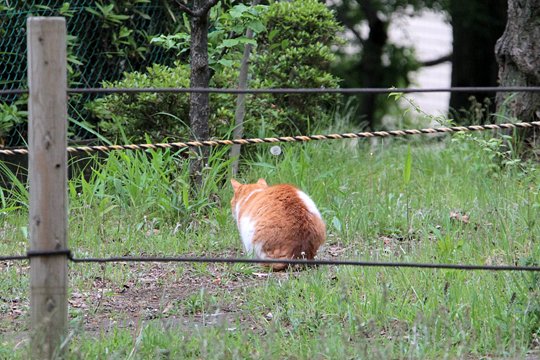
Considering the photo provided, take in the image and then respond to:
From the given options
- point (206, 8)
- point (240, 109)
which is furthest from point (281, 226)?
point (240, 109)

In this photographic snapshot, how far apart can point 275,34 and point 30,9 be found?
206 cm

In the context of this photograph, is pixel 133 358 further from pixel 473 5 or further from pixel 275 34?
pixel 473 5

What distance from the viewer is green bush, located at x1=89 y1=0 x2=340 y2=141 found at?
23.1 feet

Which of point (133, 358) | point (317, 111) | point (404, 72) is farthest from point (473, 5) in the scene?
point (133, 358)

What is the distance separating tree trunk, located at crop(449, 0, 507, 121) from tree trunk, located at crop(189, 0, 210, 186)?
5858mm

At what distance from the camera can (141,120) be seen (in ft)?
23.2

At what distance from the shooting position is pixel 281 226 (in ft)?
16.9

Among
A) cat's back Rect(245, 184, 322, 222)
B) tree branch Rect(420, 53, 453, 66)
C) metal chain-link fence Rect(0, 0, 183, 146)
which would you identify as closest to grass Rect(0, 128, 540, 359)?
cat's back Rect(245, 184, 322, 222)

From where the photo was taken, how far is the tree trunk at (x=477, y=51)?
11438 millimetres

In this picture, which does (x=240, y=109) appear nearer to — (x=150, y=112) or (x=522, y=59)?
(x=150, y=112)

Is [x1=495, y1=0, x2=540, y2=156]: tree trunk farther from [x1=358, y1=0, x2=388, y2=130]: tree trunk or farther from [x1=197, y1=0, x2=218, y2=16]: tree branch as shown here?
[x1=358, y1=0, x2=388, y2=130]: tree trunk

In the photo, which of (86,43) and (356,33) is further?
(356,33)

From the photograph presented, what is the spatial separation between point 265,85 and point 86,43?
1723 millimetres

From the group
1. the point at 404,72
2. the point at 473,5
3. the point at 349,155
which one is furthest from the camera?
the point at 404,72
